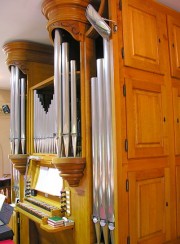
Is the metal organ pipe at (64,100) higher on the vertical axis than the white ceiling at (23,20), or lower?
lower

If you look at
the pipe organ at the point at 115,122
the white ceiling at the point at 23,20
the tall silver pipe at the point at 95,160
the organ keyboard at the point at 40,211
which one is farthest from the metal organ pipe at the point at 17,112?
the tall silver pipe at the point at 95,160

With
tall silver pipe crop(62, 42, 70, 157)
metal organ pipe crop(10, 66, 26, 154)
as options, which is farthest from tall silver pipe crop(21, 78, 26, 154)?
tall silver pipe crop(62, 42, 70, 157)

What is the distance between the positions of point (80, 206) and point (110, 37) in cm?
145

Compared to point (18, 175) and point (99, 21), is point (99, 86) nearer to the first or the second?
point (99, 21)

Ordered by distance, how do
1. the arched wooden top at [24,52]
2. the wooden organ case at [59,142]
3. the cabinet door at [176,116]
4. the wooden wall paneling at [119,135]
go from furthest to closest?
the arched wooden top at [24,52]
the cabinet door at [176,116]
the wooden organ case at [59,142]
the wooden wall paneling at [119,135]

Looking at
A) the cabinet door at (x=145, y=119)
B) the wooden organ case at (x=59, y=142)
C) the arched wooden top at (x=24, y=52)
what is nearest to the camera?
the cabinet door at (x=145, y=119)

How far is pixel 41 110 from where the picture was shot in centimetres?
311

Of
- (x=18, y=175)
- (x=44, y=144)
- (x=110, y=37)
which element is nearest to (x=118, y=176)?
(x=110, y=37)

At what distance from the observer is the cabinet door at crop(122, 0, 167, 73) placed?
2.12 m

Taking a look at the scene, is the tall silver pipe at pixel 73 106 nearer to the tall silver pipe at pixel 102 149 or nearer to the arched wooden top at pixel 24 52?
the tall silver pipe at pixel 102 149

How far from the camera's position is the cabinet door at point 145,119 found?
2.05 meters

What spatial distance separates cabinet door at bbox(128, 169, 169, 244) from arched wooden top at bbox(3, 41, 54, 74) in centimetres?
217

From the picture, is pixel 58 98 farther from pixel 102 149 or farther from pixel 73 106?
pixel 102 149

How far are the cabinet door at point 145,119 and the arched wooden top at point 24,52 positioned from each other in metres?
1.77
